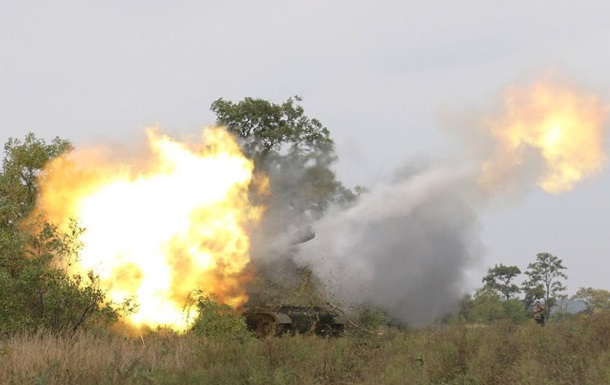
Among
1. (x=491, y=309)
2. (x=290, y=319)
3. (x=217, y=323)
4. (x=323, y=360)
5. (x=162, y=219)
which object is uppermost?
(x=491, y=309)

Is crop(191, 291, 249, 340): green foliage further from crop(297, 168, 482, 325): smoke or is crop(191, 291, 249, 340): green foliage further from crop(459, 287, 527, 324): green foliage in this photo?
crop(459, 287, 527, 324): green foliage

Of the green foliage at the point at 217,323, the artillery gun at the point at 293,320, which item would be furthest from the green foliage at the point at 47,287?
the artillery gun at the point at 293,320

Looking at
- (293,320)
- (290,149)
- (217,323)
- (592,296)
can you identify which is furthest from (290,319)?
(592,296)

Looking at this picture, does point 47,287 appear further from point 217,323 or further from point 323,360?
point 323,360

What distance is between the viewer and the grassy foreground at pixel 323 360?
1204cm

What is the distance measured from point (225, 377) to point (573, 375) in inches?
253

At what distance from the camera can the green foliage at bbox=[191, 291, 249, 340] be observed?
1803 centimetres

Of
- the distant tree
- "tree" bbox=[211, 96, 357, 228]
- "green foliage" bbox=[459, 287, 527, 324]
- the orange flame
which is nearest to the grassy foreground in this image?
the orange flame

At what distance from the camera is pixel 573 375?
1130 centimetres

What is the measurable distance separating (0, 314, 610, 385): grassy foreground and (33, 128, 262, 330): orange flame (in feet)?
12.4

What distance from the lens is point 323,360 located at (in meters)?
14.6

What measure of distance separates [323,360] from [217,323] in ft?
15.5

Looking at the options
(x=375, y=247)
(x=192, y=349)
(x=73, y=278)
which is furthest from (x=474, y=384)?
(x=375, y=247)

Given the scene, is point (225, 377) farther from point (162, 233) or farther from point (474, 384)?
point (162, 233)
